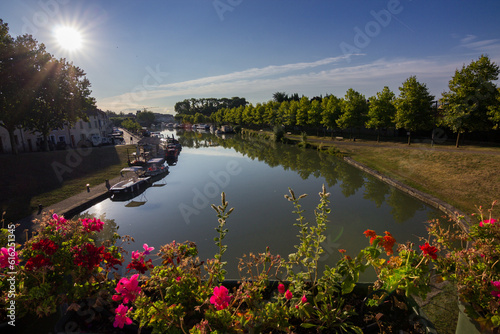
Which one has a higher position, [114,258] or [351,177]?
[114,258]

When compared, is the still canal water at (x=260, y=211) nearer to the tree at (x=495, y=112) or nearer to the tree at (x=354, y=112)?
the tree at (x=495, y=112)

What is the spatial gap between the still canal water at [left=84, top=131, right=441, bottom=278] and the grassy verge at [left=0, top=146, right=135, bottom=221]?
10.7 feet

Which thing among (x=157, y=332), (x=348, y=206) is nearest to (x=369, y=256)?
(x=157, y=332)

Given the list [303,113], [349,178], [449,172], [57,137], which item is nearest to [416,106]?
[449,172]

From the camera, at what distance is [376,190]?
16500 millimetres

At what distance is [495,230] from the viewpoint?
2.84m

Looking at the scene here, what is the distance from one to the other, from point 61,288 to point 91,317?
609 millimetres

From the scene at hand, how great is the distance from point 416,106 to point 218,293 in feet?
103

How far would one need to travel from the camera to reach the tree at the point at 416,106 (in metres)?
26.3

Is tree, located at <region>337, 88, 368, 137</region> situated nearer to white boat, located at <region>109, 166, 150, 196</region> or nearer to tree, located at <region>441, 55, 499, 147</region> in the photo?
tree, located at <region>441, 55, 499, 147</region>

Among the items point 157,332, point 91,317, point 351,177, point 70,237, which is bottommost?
point 351,177

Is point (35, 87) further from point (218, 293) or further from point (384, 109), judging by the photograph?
point (384, 109)

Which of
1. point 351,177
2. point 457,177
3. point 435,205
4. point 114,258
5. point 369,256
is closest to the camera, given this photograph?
point 369,256

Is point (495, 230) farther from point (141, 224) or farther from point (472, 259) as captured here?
point (141, 224)
